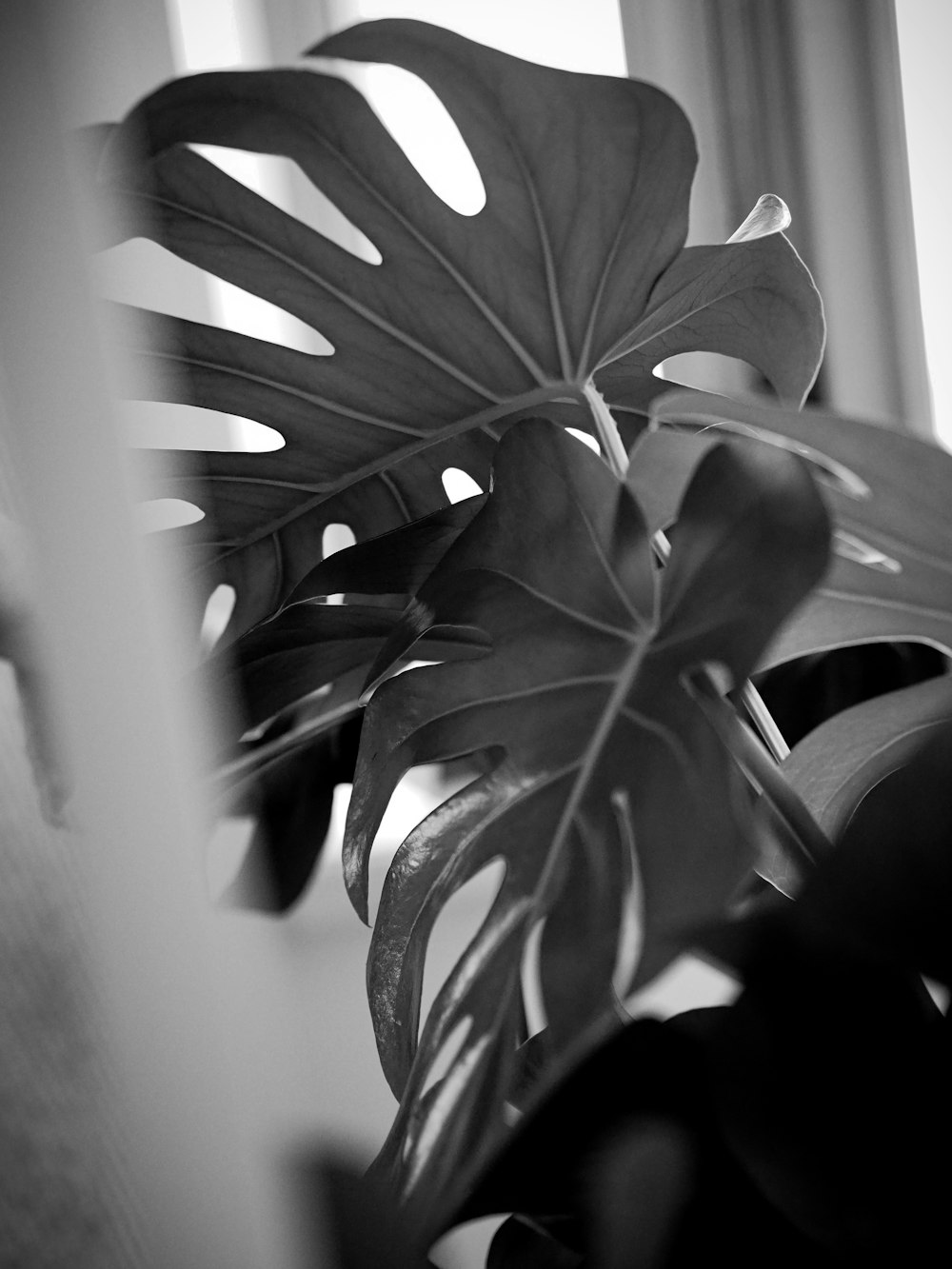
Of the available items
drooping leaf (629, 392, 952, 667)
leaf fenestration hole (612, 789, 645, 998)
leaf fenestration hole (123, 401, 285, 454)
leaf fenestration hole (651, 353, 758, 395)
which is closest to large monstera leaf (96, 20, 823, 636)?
drooping leaf (629, 392, 952, 667)

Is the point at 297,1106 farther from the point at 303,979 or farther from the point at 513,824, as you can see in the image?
the point at 513,824

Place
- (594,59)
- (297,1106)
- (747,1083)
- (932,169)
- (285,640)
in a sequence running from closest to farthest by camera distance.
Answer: (747,1083), (285,640), (297,1106), (932,169), (594,59)

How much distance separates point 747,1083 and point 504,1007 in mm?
90

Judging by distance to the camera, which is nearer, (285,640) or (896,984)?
(896,984)

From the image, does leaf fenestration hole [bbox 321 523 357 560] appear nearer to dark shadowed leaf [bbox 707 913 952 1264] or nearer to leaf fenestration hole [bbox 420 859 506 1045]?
dark shadowed leaf [bbox 707 913 952 1264]

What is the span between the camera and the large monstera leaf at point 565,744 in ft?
0.99

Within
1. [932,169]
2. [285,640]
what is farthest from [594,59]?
[285,640]

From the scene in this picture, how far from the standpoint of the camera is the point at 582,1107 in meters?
0.32

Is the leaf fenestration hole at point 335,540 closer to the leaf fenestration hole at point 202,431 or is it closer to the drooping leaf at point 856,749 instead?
the leaf fenestration hole at point 202,431

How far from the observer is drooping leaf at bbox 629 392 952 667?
329mm

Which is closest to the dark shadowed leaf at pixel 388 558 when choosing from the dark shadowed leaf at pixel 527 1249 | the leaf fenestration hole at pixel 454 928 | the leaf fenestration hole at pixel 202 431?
the dark shadowed leaf at pixel 527 1249

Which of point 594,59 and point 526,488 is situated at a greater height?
point 594,59

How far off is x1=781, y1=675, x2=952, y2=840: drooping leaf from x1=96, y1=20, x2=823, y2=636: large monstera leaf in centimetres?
18

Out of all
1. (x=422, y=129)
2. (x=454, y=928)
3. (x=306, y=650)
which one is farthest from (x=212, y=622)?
(x=422, y=129)
